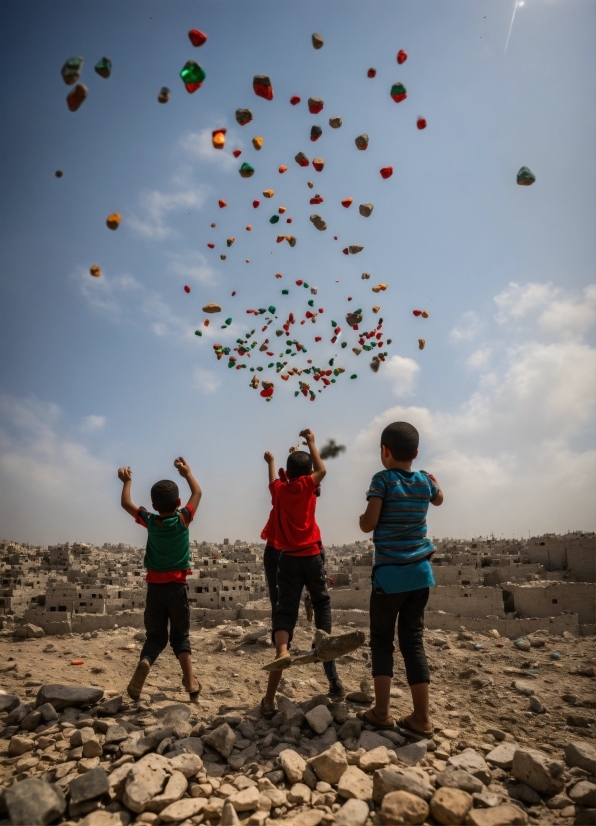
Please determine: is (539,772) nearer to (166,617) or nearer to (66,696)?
(166,617)

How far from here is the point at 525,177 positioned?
16.0 feet

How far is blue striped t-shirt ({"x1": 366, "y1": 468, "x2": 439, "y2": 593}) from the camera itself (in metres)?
3.27

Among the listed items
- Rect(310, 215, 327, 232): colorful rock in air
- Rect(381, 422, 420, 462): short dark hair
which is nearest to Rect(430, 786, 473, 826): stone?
Rect(381, 422, 420, 462): short dark hair

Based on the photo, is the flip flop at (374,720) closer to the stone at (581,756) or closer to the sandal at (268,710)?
the sandal at (268,710)

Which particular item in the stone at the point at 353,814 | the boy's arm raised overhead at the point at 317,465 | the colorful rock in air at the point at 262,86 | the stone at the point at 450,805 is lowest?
the stone at the point at 353,814

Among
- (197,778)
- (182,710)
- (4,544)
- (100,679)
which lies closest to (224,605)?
(100,679)

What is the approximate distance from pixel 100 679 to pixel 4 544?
48792 mm

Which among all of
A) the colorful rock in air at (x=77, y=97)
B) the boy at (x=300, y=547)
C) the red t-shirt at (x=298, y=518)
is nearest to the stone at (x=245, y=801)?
the boy at (x=300, y=547)

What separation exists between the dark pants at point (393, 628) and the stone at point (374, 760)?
1.60 ft

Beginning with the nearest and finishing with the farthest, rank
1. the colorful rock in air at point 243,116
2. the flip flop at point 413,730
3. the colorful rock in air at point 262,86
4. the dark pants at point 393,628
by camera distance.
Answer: the flip flop at point 413,730 < the dark pants at point 393,628 < the colorful rock in air at point 262,86 < the colorful rock in air at point 243,116

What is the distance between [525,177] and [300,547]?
164 inches

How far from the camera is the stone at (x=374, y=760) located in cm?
270

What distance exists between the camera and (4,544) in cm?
4550

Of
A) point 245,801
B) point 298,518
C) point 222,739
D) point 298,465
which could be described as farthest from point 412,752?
point 298,465
